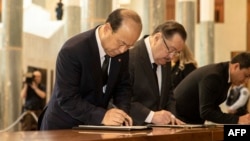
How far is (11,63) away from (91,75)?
4962 mm

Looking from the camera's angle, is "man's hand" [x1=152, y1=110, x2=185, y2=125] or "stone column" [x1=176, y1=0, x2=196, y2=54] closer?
"man's hand" [x1=152, y1=110, x2=185, y2=125]

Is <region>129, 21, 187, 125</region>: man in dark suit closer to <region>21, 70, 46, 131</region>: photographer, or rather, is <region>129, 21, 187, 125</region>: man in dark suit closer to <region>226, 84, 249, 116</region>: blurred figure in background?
<region>21, 70, 46, 131</region>: photographer

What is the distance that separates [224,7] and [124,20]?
1447 cm

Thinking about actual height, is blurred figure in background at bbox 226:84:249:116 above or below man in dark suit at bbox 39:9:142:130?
below

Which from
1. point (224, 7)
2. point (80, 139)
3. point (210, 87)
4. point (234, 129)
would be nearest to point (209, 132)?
point (234, 129)

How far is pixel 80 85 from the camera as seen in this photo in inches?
148

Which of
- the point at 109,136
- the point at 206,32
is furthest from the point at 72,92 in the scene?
the point at 206,32

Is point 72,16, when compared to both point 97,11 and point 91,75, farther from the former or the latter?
point 91,75

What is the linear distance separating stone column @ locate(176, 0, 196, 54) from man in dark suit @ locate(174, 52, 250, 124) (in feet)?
21.7

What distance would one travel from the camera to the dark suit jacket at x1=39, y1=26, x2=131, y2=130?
3.61 metres

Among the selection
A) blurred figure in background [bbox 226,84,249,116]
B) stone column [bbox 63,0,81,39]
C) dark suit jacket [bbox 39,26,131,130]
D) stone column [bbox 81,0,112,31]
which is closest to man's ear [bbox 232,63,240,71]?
dark suit jacket [bbox 39,26,131,130]

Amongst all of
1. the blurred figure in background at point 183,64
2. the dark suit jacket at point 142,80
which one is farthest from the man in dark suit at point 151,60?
the blurred figure in background at point 183,64

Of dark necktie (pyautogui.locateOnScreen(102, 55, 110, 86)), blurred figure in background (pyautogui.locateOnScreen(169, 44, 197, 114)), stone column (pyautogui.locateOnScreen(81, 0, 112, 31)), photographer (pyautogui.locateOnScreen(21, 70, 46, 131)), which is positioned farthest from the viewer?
photographer (pyautogui.locateOnScreen(21, 70, 46, 131))

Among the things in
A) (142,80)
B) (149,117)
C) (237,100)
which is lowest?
(237,100)
